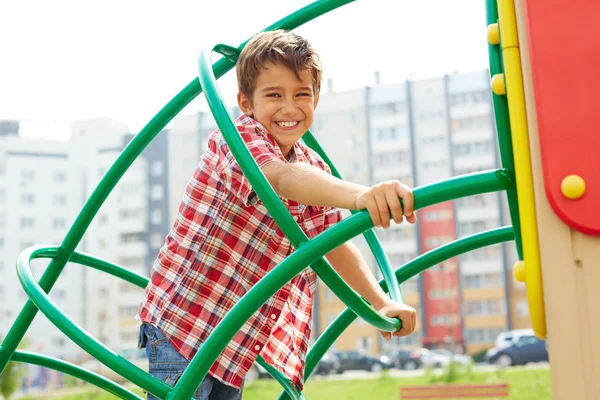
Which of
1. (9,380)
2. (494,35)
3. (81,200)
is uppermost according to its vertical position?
(81,200)

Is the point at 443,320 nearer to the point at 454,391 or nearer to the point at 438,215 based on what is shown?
the point at 438,215

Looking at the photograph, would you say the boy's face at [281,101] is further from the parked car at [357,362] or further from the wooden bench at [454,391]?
the parked car at [357,362]

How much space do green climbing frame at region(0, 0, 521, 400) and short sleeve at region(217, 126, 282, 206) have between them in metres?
0.09

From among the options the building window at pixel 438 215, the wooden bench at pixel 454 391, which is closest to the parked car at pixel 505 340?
the wooden bench at pixel 454 391

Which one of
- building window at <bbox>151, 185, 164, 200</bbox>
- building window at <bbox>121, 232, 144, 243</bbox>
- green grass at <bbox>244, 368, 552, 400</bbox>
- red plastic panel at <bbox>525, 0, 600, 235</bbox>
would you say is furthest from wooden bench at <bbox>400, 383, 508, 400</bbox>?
red plastic panel at <bbox>525, 0, 600, 235</bbox>

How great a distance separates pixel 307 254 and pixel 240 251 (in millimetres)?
370

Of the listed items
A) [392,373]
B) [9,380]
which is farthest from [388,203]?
[392,373]

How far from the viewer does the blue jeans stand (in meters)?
0.98

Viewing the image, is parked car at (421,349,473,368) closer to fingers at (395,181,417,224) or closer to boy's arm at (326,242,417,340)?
boy's arm at (326,242,417,340)

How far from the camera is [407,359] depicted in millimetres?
16875

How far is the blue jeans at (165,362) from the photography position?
980mm

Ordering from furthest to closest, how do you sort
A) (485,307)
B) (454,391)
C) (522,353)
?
(485,307) < (522,353) < (454,391)

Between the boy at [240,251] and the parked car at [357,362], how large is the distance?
1616cm

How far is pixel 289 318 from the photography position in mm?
1124
